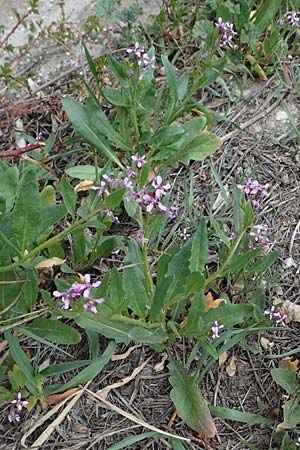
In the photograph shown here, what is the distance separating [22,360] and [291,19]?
157 cm

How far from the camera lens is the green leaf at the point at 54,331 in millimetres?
1728

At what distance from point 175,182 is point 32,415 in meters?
0.90

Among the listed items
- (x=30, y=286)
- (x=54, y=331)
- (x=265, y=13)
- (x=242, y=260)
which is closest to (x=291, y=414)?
(x=242, y=260)

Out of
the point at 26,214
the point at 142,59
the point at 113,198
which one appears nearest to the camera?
the point at 113,198

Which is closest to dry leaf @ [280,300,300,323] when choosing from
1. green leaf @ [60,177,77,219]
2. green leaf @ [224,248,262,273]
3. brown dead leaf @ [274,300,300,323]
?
brown dead leaf @ [274,300,300,323]

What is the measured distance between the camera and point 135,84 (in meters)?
2.02

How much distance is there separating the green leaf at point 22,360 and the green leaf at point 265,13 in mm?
1548

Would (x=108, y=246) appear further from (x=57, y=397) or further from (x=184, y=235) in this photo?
(x=57, y=397)

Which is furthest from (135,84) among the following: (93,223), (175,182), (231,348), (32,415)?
(32,415)

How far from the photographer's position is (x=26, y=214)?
1.60m

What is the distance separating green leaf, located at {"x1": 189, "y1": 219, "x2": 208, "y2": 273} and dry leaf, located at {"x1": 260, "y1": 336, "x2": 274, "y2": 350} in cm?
28

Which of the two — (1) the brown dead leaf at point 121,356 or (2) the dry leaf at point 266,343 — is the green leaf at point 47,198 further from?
(2) the dry leaf at point 266,343

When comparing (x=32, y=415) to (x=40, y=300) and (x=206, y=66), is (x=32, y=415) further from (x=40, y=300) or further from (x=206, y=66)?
(x=206, y=66)

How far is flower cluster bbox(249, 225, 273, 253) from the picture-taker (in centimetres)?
191
